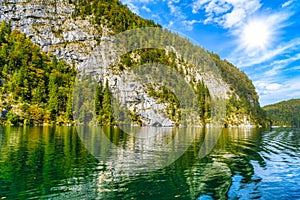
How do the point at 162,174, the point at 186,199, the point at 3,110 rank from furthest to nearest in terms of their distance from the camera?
1. the point at 3,110
2. the point at 162,174
3. the point at 186,199

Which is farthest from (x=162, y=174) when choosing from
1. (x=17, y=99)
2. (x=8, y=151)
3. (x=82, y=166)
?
(x=17, y=99)

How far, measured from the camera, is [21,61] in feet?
612

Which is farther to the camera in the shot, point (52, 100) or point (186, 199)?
point (52, 100)

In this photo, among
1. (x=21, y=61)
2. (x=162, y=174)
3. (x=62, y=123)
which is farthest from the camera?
(x=21, y=61)

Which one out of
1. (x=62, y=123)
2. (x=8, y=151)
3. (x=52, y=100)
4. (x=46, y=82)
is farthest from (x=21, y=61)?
(x=8, y=151)

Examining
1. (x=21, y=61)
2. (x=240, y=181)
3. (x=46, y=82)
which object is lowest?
(x=240, y=181)

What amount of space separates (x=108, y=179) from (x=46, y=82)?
186 m

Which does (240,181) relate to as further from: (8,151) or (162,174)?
(8,151)

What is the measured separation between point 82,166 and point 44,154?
1114cm

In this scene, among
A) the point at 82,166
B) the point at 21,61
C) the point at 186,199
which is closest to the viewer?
the point at 186,199

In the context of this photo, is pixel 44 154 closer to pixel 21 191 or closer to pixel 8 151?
pixel 8 151

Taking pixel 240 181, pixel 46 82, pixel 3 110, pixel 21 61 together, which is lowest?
pixel 240 181

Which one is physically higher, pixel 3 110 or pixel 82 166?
pixel 3 110

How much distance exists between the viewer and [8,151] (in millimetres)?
40875
